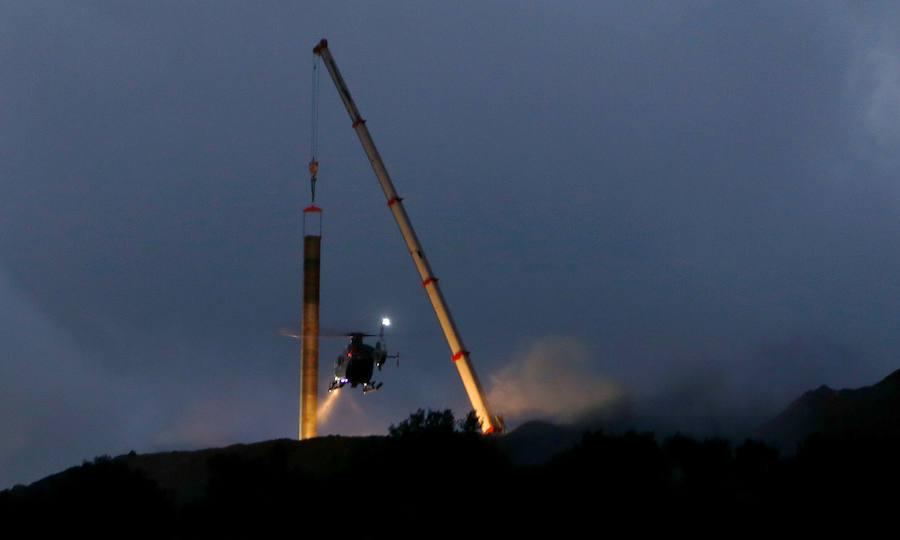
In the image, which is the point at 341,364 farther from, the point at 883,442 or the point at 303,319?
the point at 883,442

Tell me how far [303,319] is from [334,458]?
14.4 m

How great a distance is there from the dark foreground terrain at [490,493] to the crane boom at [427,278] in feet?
26.7

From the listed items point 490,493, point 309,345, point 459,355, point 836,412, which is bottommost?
point 490,493

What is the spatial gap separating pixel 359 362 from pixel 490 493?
30.3 meters

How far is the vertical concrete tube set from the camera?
8744cm

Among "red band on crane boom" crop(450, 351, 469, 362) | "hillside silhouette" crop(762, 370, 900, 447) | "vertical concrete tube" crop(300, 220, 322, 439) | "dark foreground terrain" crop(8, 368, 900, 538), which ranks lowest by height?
"dark foreground terrain" crop(8, 368, 900, 538)

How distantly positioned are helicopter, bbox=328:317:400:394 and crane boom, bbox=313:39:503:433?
394 cm

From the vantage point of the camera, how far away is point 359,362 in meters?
79.9

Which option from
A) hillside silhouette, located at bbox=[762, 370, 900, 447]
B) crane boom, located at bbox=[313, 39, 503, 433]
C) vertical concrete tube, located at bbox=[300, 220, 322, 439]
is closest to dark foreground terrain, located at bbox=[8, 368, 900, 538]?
crane boom, located at bbox=[313, 39, 503, 433]

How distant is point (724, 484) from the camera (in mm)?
50344

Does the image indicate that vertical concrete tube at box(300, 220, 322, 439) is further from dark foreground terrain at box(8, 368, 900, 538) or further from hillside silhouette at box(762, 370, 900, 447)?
hillside silhouette at box(762, 370, 900, 447)

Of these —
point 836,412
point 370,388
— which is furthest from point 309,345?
point 836,412

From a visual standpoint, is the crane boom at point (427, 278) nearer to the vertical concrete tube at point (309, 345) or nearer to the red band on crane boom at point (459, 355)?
the red band on crane boom at point (459, 355)

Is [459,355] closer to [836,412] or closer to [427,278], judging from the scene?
[427,278]
